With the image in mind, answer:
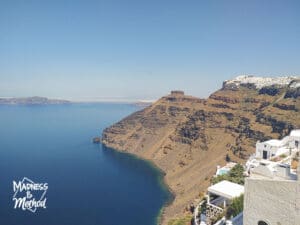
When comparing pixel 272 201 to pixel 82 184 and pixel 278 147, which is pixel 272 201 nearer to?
pixel 278 147

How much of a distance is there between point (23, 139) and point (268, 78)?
425 feet

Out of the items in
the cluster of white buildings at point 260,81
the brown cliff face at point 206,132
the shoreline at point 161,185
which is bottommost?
the shoreline at point 161,185

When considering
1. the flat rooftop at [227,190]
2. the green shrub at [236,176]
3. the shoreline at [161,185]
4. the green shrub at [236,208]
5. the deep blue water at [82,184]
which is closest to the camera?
the green shrub at [236,208]

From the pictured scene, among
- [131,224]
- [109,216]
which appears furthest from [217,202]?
[109,216]

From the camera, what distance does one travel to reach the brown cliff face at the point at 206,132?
87.7m

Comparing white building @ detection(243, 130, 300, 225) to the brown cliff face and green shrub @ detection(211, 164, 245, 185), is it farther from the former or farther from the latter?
the brown cliff face

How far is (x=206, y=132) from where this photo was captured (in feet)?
366

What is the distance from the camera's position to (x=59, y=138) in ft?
584

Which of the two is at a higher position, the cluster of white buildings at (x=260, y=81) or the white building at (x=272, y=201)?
the cluster of white buildings at (x=260, y=81)

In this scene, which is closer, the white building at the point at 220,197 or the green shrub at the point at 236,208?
the green shrub at the point at 236,208

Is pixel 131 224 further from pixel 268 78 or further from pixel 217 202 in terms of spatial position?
pixel 268 78

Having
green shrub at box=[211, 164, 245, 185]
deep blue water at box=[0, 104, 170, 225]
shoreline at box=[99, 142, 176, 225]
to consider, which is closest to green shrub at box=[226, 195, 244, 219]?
green shrub at box=[211, 164, 245, 185]

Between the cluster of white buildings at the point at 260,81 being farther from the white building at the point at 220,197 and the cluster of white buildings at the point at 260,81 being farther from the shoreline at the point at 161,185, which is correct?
the white building at the point at 220,197

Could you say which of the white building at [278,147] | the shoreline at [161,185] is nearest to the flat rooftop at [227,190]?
the white building at [278,147]
